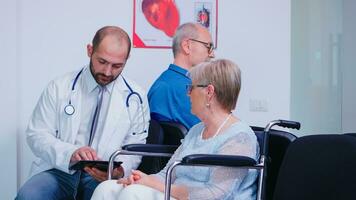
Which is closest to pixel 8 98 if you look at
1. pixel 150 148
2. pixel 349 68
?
pixel 150 148

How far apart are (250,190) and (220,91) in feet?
1.33

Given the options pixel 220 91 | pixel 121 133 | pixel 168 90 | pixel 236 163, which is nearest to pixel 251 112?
pixel 168 90

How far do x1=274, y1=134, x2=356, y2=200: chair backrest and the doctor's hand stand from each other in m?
0.83

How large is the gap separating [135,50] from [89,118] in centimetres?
112

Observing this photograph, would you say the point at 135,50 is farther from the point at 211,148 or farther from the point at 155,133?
the point at 211,148

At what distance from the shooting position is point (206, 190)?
6.13 feet

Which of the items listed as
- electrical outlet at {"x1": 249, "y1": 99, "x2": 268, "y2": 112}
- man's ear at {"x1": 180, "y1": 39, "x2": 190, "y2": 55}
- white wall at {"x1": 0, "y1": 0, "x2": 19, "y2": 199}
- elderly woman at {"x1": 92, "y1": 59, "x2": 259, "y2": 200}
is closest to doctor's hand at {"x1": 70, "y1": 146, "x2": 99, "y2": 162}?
elderly woman at {"x1": 92, "y1": 59, "x2": 259, "y2": 200}

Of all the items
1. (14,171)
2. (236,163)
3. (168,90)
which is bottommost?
(14,171)

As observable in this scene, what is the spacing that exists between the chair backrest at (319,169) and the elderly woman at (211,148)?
0.16m

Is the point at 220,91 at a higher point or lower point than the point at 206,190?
higher

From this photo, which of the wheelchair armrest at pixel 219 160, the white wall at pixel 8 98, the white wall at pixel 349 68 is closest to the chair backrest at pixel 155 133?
the wheelchair armrest at pixel 219 160

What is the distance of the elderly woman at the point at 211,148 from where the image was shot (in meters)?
1.88

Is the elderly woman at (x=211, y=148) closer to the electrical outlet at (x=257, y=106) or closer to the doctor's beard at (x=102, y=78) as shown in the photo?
the doctor's beard at (x=102, y=78)

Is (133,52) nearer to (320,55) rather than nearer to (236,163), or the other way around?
(320,55)
